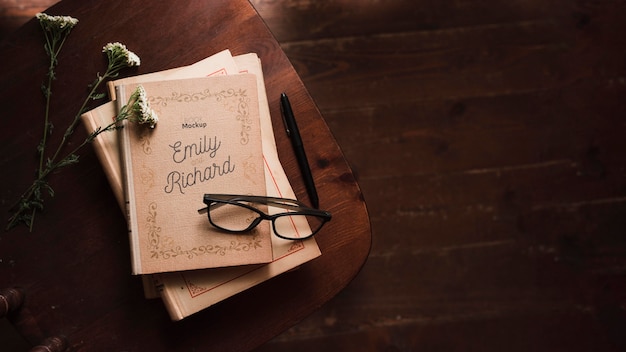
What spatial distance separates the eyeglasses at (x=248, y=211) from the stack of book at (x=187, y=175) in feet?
0.05

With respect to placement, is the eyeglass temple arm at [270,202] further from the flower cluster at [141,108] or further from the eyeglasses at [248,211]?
the flower cluster at [141,108]

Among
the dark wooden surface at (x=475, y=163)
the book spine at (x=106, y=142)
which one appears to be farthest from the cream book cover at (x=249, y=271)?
the dark wooden surface at (x=475, y=163)

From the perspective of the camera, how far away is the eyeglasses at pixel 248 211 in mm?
804

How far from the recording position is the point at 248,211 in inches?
32.2

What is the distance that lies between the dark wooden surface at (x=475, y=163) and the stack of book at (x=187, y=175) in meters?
0.71

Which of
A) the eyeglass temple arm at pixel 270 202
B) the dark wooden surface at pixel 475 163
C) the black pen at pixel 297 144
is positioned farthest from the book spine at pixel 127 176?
the dark wooden surface at pixel 475 163

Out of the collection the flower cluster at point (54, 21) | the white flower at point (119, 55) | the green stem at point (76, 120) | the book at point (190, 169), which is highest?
the flower cluster at point (54, 21)

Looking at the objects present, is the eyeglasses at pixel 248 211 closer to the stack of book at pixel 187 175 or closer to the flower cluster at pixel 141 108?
the stack of book at pixel 187 175

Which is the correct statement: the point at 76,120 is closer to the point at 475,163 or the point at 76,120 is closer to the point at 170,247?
the point at 170,247

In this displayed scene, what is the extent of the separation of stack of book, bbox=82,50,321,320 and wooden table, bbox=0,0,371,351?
7 cm

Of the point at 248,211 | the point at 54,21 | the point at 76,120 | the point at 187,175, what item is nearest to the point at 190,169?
the point at 187,175

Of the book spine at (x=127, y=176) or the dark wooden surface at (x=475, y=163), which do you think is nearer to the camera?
the book spine at (x=127, y=176)

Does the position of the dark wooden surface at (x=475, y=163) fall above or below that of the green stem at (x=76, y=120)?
below

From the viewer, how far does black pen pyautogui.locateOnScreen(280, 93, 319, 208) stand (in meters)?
0.88
